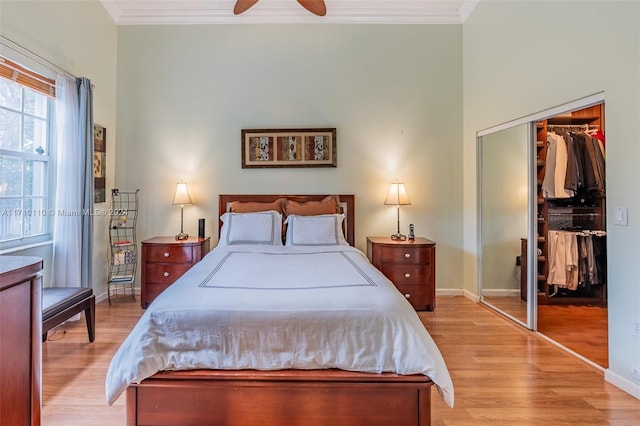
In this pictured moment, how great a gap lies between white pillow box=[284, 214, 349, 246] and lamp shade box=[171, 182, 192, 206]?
1.25 meters

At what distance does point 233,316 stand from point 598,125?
446 cm

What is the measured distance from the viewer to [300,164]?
162 inches

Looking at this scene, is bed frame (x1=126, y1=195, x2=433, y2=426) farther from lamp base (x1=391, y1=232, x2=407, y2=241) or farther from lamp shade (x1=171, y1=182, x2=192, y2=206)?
lamp shade (x1=171, y1=182, x2=192, y2=206)

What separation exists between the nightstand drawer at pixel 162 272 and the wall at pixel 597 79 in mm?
3769

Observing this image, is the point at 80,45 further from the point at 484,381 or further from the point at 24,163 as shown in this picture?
the point at 484,381

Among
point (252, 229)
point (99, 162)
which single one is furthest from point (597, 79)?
point (99, 162)

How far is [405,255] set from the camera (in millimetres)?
3645

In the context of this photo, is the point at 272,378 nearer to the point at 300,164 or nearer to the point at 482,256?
the point at 300,164

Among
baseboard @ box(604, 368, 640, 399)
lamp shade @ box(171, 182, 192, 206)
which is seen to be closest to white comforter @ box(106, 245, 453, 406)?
baseboard @ box(604, 368, 640, 399)

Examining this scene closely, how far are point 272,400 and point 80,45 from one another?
394 cm

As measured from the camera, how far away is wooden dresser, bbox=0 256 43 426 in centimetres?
122

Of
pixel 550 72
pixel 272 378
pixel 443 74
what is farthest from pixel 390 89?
pixel 272 378

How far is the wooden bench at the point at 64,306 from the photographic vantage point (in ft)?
7.68

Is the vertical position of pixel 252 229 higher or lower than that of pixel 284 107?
lower
